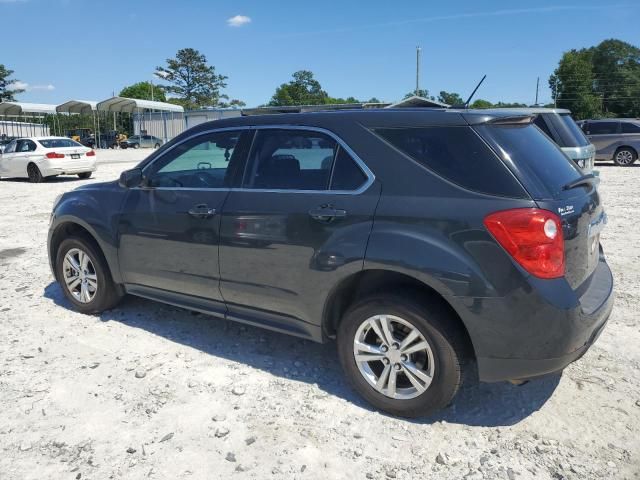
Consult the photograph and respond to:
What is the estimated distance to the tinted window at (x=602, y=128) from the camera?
1939cm

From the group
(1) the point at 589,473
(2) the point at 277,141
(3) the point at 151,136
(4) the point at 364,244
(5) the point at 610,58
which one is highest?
(5) the point at 610,58

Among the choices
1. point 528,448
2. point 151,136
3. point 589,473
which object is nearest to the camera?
point 589,473

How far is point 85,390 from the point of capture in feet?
11.4

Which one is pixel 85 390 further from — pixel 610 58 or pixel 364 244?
pixel 610 58

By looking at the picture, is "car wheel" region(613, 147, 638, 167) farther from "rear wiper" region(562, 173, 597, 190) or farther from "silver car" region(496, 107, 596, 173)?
"rear wiper" region(562, 173, 597, 190)

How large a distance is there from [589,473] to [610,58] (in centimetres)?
9908

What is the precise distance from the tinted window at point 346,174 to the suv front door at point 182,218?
83 centimetres

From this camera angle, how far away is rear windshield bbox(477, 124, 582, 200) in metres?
2.77

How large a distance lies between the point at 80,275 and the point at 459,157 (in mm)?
3623

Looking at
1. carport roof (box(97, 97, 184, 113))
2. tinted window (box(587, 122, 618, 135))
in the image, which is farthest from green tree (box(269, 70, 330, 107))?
tinted window (box(587, 122, 618, 135))

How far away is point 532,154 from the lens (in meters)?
2.92

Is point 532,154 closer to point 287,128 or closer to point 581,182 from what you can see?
point 581,182

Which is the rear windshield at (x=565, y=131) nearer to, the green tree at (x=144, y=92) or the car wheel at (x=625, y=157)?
the car wheel at (x=625, y=157)

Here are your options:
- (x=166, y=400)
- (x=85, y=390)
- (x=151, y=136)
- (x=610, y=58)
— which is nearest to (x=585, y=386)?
(x=166, y=400)
